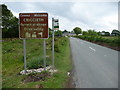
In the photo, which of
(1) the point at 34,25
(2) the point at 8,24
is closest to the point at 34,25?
(1) the point at 34,25

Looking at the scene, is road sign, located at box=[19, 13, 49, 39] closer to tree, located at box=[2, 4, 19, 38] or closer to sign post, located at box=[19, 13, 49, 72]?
sign post, located at box=[19, 13, 49, 72]

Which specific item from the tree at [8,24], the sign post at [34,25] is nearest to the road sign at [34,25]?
the sign post at [34,25]

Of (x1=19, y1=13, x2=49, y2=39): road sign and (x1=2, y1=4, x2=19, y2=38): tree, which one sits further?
(x1=2, y1=4, x2=19, y2=38): tree

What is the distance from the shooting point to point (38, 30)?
663cm

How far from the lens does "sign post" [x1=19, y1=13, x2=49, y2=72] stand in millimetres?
6482

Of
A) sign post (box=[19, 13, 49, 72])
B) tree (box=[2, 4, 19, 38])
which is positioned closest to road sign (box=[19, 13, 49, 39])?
sign post (box=[19, 13, 49, 72])

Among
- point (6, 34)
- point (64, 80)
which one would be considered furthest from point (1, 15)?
point (64, 80)

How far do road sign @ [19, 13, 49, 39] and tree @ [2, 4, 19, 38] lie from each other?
33713mm

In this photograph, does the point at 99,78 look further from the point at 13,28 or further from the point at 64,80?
the point at 13,28

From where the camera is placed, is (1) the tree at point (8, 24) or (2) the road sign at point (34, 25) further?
(1) the tree at point (8, 24)

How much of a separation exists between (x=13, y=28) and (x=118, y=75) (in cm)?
3917

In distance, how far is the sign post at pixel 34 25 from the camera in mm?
6482

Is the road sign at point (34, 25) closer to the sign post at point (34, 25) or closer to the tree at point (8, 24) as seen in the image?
the sign post at point (34, 25)

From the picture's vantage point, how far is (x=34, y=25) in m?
6.60
